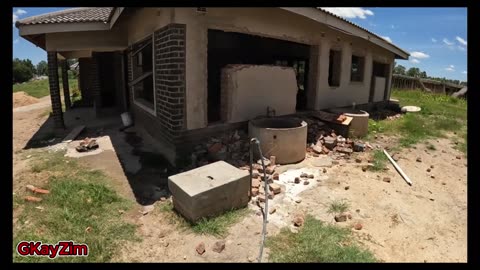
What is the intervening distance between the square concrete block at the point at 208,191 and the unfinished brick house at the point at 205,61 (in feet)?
5.15

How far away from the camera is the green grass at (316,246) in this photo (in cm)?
275

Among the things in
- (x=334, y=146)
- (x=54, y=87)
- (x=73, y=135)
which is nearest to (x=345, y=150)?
(x=334, y=146)

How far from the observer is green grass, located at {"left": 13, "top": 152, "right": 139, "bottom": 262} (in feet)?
9.71

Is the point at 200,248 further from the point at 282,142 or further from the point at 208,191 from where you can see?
the point at 282,142

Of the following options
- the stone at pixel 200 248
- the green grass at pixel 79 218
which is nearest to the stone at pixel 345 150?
the stone at pixel 200 248

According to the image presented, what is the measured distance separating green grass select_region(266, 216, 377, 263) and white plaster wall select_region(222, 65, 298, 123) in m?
3.16

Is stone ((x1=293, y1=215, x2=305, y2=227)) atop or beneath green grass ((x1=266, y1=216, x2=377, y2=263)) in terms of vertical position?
atop

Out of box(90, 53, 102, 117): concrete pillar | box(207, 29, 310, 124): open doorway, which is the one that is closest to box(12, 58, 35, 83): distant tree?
box(90, 53, 102, 117): concrete pillar

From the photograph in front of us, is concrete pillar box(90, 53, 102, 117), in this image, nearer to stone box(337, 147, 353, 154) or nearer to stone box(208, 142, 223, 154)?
stone box(208, 142, 223, 154)

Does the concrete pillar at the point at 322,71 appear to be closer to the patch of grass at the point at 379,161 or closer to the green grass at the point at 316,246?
the patch of grass at the point at 379,161

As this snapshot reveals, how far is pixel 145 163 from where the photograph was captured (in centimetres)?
530
